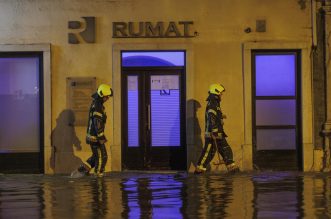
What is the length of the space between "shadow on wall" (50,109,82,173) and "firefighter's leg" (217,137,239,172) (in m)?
3.29

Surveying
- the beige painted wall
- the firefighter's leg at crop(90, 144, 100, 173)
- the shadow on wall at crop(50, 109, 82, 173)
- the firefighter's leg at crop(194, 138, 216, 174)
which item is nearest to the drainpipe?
the beige painted wall

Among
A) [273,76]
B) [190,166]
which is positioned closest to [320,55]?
[273,76]

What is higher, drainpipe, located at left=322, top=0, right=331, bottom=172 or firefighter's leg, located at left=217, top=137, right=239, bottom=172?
drainpipe, located at left=322, top=0, right=331, bottom=172

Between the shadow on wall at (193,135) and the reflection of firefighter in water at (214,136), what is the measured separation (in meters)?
0.95

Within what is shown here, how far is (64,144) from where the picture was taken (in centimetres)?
1562

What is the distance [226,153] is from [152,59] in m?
3.02

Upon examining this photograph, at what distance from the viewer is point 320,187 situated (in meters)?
12.4

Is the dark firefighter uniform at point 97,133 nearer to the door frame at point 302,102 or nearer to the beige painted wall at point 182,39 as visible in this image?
the beige painted wall at point 182,39

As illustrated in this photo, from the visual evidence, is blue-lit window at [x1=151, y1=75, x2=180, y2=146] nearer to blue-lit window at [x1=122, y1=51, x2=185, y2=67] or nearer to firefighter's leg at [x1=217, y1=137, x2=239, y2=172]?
blue-lit window at [x1=122, y1=51, x2=185, y2=67]

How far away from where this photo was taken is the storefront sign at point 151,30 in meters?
15.7

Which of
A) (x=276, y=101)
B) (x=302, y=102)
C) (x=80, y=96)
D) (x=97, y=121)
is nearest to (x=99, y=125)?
(x=97, y=121)

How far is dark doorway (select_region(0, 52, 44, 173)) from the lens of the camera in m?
15.8

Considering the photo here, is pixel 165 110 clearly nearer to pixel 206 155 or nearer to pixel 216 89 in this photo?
pixel 216 89

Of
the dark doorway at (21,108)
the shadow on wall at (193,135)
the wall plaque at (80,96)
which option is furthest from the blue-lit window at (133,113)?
the dark doorway at (21,108)
